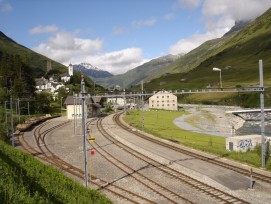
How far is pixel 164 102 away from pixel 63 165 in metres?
96.2

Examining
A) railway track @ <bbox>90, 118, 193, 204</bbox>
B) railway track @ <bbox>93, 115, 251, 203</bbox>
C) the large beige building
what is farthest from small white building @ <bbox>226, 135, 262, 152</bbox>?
the large beige building

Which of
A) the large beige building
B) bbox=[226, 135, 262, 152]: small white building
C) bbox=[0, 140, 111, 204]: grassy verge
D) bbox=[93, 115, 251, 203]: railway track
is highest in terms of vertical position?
the large beige building

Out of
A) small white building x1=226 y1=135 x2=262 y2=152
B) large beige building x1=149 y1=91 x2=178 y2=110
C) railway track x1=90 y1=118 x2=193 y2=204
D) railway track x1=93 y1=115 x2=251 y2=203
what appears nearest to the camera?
railway track x1=93 y1=115 x2=251 y2=203

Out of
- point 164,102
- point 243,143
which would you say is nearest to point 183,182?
point 243,143

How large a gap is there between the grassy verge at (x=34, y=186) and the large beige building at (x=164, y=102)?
10672cm

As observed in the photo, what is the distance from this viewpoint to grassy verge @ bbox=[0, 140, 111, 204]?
1262cm

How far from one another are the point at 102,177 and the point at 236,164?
12052mm

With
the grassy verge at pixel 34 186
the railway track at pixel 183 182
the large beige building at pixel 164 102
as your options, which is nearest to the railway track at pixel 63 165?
the railway track at pixel 183 182

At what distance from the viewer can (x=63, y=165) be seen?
34.1 meters

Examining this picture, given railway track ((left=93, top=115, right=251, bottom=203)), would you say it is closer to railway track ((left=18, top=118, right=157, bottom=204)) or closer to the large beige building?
railway track ((left=18, top=118, right=157, bottom=204))

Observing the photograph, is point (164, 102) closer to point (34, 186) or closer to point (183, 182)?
point (183, 182)

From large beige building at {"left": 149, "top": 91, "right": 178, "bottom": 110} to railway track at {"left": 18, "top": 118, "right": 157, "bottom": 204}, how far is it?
7259cm

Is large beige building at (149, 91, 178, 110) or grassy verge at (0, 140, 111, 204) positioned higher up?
large beige building at (149, 91, 178, 110)

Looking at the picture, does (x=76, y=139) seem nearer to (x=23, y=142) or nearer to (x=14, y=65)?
(x=23, y=142)
